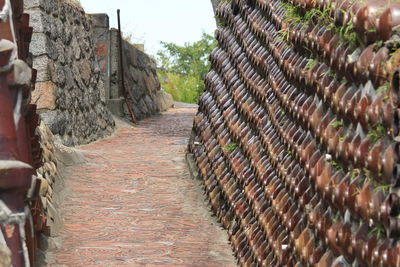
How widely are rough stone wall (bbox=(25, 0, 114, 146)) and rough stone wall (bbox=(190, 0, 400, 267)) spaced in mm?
2895

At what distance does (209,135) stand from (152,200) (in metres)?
0.81

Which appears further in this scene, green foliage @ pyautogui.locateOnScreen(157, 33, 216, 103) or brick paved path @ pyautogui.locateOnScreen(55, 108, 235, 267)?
green foliage @ pyautogui.locateOnScreen(157, 33, 216, 103)

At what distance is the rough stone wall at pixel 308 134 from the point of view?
3.58m

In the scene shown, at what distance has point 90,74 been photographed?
41.5ft

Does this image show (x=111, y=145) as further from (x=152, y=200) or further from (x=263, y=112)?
(x=263, y=112)

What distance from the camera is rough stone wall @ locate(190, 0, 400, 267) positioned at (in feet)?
11.8

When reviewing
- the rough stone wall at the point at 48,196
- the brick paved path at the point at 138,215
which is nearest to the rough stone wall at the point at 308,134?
the brick paved path at the point at 138,215

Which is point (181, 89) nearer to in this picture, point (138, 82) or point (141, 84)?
point (141, 84)

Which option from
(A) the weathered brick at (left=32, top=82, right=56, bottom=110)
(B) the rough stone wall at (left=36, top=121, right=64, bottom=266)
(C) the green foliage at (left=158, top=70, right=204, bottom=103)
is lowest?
(C) the green foliage at (left=158, top=70, right=204, bottom=103)

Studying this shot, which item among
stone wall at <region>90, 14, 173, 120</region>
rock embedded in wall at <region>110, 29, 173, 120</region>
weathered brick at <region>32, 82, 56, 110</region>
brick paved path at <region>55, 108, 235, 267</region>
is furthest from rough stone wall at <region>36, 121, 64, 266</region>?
rock embedded in wall at <region>110, 29, 173, 120</region>

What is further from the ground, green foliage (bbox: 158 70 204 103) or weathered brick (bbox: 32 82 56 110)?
weathered brick (bbox: 32 82 56 110)

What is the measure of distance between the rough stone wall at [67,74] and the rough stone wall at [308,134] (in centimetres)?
290

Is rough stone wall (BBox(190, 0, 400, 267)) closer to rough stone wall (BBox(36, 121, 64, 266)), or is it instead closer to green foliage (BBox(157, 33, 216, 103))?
rough stone wall (BBox(36, 121, 64, 266))

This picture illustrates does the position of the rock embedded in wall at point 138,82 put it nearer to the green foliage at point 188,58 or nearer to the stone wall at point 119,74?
the stone wall at point 119,74
